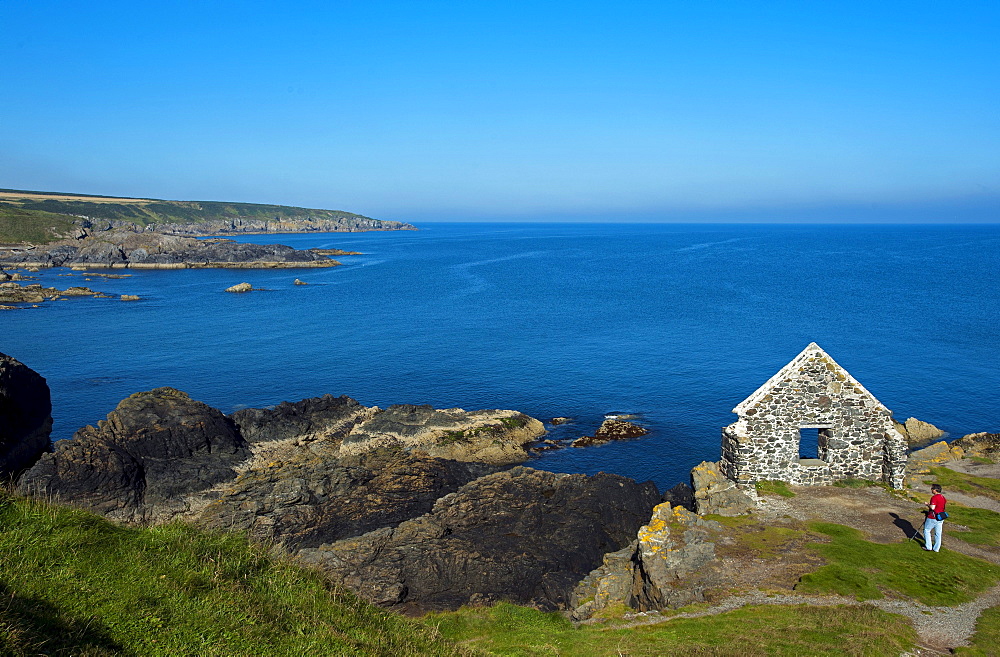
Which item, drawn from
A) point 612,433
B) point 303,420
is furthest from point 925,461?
point 303,420

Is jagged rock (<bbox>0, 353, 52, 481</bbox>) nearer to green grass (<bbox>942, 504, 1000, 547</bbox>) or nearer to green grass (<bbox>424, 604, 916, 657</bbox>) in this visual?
green grass (<bbox>424, 604, 916, 657</bbox>)

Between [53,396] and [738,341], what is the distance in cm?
6327

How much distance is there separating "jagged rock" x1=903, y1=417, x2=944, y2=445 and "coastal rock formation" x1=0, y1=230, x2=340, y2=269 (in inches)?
5706

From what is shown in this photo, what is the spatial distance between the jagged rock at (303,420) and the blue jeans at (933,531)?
102 ft

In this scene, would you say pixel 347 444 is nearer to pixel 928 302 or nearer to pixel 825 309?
pixel 825 309

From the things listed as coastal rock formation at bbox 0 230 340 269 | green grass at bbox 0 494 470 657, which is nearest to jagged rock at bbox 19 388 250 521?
green grass at bbox 0 494 470 657

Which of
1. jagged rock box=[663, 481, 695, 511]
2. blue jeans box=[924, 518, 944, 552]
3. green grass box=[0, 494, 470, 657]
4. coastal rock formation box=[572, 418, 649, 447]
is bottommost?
coastal rock formation box=[572, 418, 649, 447]

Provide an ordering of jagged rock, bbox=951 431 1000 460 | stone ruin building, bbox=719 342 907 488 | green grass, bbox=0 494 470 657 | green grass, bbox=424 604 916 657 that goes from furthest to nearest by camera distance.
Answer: jagged rock, bbox=951 431 1000 460
stone ruin building, bbox=719 342 907 488
green grass, bbox=424 604 916 657
green grass, bbox=0 494 470 657

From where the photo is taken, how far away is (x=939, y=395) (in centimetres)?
4741

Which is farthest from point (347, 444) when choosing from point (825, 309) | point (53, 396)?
point (825, 309)

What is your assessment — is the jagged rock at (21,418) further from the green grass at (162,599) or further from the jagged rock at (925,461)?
the jagged rock at (925,461)

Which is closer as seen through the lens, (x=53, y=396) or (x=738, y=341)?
(x=53, y=396)

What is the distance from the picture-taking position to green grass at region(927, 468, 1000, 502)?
844 inches

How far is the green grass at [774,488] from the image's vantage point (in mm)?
21172
